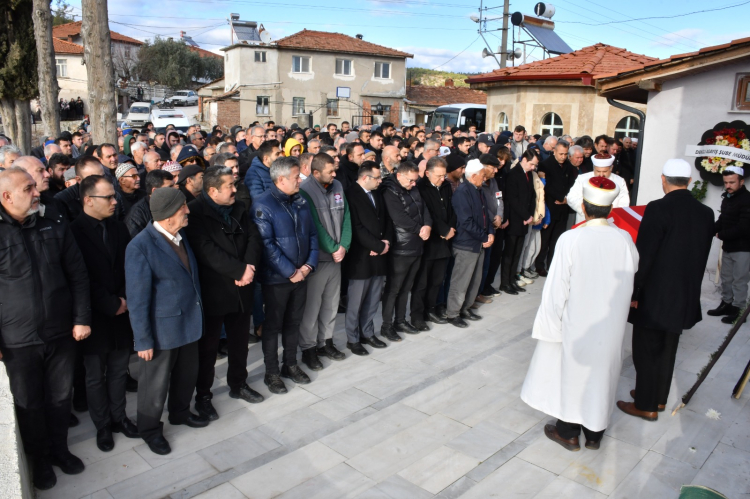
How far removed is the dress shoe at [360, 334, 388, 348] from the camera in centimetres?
594

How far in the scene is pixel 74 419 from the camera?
14.5 ft

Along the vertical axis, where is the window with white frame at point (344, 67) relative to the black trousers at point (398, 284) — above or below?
above

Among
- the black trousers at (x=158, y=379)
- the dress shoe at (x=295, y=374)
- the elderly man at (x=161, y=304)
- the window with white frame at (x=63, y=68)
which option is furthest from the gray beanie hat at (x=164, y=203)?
the window with white frame at (x=63, y=68)

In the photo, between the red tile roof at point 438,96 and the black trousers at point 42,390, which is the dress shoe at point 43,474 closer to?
the black trousers at point 42,390

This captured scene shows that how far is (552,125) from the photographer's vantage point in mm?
17891

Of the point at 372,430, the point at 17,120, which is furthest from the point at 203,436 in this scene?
the point at 17,120

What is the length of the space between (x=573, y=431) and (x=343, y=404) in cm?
181

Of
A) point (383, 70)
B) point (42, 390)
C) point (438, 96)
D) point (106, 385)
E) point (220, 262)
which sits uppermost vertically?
point (383, 70)

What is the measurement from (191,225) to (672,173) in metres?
3.72

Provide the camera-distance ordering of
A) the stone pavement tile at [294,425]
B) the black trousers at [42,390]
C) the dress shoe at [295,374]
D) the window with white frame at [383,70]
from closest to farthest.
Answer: the black trousers at [42,390] < the stone pavement tile at [294,425] < the dress shoe at [295,374] < the window with white frame at [383,70]

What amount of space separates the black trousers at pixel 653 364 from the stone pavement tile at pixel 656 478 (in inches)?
21.9

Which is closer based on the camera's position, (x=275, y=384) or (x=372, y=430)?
(x=372, y=430)

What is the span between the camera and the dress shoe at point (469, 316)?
682 cm

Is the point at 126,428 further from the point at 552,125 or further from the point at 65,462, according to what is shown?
the point at 552,125
